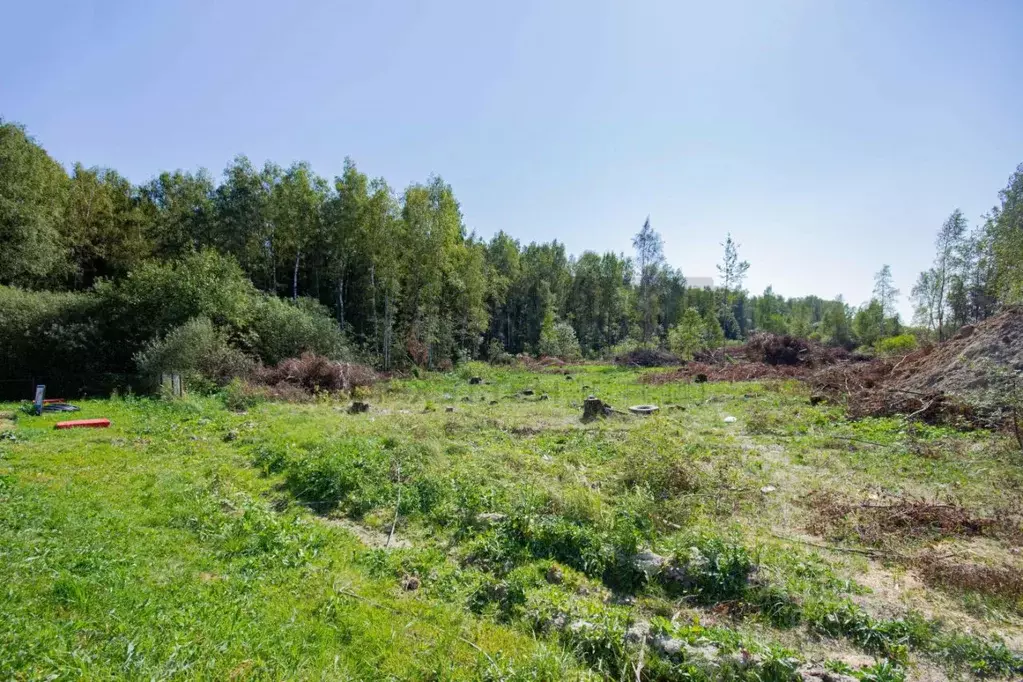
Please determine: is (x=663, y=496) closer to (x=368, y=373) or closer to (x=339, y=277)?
(x=368, y=373)

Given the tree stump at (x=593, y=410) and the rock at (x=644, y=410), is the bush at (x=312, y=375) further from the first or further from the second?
the rock at (x=644, y=410)

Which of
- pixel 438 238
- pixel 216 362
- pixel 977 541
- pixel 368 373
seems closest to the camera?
pixel 977 541

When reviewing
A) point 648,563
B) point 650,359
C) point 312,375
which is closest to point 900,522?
point 648,563

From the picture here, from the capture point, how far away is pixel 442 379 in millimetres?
26938

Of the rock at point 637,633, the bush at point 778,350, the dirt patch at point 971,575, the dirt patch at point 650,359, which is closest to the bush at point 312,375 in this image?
the rock at point 637,633

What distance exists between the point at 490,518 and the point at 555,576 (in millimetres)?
1530

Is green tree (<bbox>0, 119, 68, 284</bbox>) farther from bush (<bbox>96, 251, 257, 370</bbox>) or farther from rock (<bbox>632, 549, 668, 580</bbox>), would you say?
rock (<bbox>632, 549, 668, 580</bbox>)

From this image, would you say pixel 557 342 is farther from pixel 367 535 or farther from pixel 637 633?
pixel 637 633

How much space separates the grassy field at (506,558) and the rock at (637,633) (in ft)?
0.08

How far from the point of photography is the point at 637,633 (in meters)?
4.18

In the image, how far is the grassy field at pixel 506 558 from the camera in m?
3.83

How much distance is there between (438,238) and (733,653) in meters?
28.6

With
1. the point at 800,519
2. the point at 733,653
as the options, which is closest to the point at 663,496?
the point at 800,519

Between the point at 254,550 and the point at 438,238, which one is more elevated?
the point at 438,238
